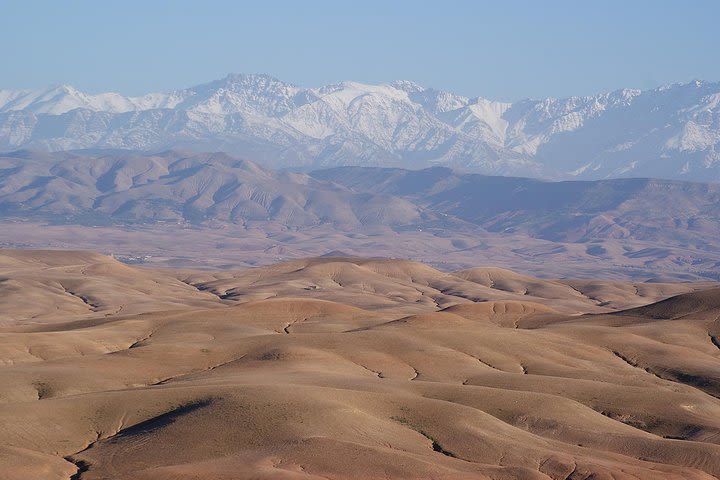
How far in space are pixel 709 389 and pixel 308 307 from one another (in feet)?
192

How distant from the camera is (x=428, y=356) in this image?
106 metres

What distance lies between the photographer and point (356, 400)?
248 ft

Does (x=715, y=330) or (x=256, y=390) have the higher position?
(x=256, y=390)

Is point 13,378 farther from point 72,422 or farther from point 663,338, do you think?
point 663,338

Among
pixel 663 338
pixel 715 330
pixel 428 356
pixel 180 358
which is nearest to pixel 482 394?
pixel 428 356

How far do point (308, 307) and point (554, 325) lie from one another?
31099mm

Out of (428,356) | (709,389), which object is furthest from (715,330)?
(428,356)

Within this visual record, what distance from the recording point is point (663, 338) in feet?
417

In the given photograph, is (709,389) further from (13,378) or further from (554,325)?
(13,378)

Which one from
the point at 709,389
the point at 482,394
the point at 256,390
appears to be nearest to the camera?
the point at 256,390

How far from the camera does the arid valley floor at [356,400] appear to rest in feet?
207

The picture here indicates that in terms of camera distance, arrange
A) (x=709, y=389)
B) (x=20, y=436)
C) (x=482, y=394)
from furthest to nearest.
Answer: (x=709, y=389)
(x=482, y=394)
(x=20, y=436)

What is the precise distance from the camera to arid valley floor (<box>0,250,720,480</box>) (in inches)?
2479

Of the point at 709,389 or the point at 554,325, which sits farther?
the point at 554,325
